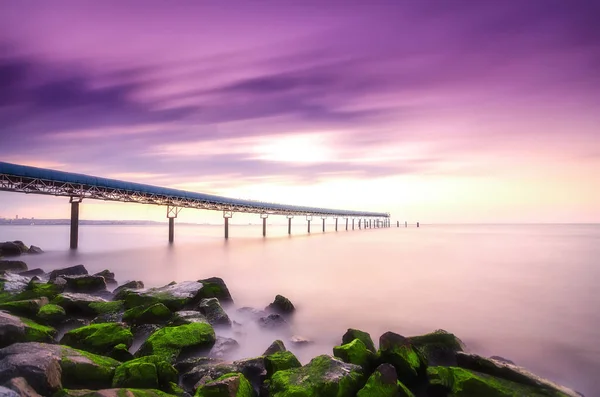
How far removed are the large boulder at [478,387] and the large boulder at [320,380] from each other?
1334 millimetres

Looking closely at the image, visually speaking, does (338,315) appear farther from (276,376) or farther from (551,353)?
(276,376)

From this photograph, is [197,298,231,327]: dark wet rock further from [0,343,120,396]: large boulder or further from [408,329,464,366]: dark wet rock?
[408,329,464,366]: dark wet rock

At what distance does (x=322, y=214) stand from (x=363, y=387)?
7366 cm

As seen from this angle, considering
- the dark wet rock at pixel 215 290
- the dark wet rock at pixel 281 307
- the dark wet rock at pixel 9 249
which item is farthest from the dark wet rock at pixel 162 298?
the dark wet rock at pixel 9 249

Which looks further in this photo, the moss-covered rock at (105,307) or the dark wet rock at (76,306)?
the moss-covered rock at (105,307)

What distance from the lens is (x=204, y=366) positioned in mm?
5926

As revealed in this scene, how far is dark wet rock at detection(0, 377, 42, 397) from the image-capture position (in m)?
3.94

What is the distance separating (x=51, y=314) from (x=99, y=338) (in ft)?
8.80

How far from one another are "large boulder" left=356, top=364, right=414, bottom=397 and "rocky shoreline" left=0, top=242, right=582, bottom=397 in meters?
0.01

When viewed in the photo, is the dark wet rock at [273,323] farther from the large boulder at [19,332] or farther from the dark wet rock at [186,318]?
the large boulder at [19,332]

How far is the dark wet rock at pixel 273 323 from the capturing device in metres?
9.77

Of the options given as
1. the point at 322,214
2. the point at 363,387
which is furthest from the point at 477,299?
the point at 322,214

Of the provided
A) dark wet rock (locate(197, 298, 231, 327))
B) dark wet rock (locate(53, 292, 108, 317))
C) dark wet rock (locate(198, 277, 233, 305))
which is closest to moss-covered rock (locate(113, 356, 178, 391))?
dark wet rock (locate(197, 298, 231, 327))

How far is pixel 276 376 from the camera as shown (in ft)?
17.4
